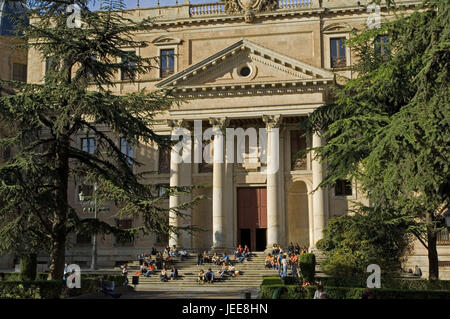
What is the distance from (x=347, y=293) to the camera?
21.7 meters

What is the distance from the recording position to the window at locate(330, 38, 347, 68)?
44.6 m

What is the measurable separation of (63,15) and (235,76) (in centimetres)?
2197

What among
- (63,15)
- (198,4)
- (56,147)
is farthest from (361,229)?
(198,4)

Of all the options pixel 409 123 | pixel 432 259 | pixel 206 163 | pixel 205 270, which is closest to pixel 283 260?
pixel 205 270

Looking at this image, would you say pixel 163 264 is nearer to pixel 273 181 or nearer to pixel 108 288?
pixel 273 181

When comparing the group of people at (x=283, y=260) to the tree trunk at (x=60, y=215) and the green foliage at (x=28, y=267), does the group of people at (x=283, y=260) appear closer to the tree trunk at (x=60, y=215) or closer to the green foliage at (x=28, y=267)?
the green foliage at (x=28, y=267)

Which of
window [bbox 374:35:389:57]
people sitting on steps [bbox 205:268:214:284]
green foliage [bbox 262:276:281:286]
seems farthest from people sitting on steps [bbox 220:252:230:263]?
window [bbox 374:35:389:57]

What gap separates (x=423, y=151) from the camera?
16891 mm

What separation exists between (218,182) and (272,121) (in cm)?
596

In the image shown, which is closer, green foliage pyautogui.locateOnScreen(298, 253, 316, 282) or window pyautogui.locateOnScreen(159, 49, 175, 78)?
green foliage pyautogui.locateOnScreen(298, 253, 316, 282)

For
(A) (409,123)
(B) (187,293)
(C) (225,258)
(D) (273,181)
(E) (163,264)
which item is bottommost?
(B) (187,293)

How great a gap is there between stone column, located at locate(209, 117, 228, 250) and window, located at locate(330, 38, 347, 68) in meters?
10.4

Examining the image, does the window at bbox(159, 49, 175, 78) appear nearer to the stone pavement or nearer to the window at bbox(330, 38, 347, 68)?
the window at bbox(330, 38, 347, 68)
